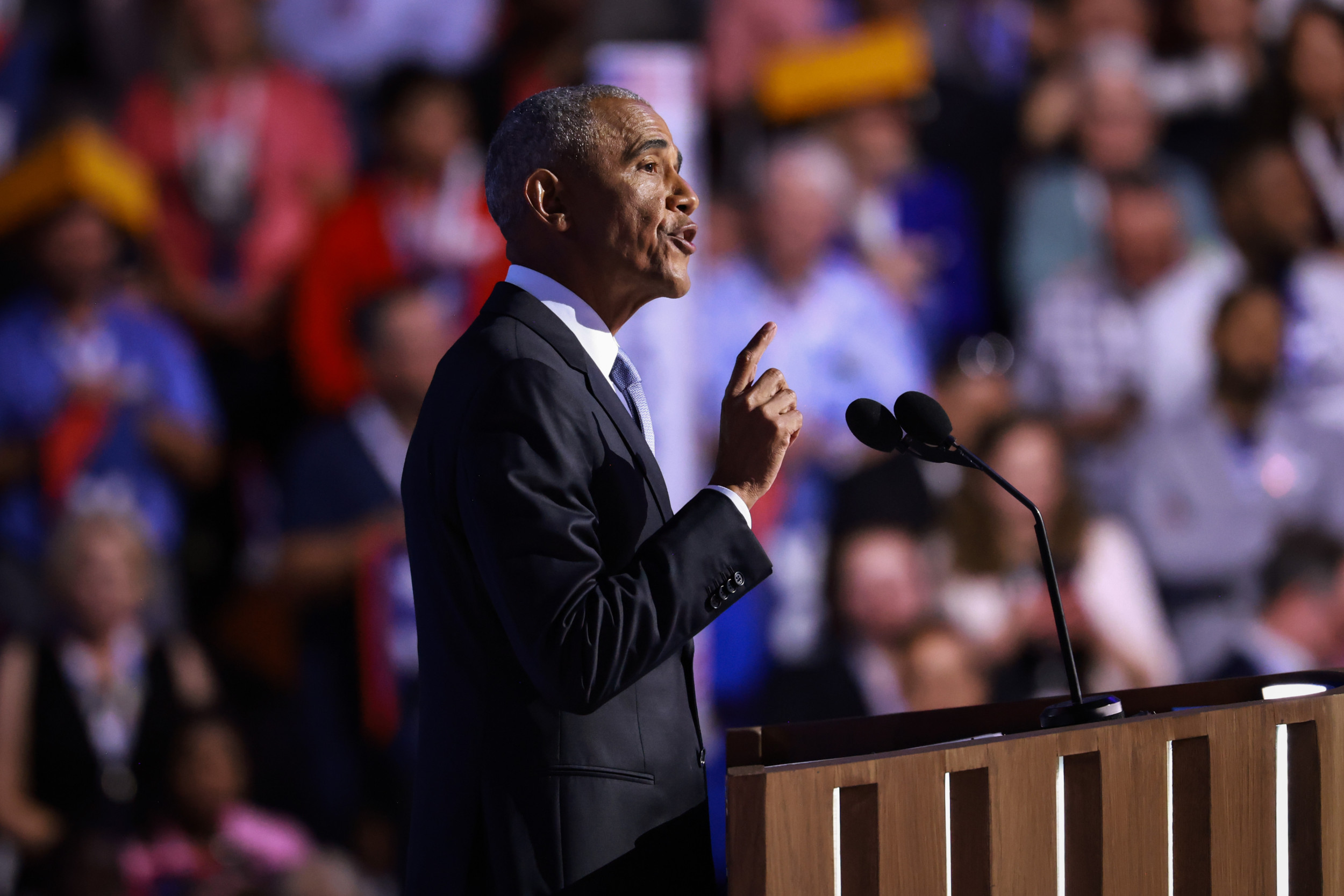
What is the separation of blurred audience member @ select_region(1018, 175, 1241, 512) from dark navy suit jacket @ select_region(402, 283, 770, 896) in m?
3.21

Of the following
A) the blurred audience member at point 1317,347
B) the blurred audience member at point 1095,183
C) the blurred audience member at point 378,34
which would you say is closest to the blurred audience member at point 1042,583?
the blurred audience member at point 1095,183

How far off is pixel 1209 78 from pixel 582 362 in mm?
3966

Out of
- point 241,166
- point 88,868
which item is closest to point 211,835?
point 88,868

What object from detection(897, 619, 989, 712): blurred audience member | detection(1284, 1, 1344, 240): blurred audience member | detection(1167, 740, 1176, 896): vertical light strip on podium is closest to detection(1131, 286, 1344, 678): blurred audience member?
detection(1284, 1, 1344, 240): blurred audience member

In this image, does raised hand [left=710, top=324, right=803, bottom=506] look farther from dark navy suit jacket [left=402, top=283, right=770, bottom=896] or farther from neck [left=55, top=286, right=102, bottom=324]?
neck [left=55, top=286, right=102, bottom=324]

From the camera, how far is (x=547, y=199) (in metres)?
1.43

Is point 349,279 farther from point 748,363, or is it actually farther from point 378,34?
point 748,363

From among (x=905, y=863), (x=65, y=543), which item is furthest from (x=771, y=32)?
(x=905, y=863)

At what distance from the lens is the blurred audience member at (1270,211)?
4.48 m

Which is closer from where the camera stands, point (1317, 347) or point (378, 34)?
point (378, 34)

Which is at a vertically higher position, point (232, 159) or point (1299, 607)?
point (232, 159)

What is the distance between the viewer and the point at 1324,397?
442 cm

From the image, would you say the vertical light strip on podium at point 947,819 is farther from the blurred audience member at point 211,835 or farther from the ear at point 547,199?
the blurred audience member at point 211,835

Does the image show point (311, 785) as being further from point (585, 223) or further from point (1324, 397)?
point (1324, 397)
